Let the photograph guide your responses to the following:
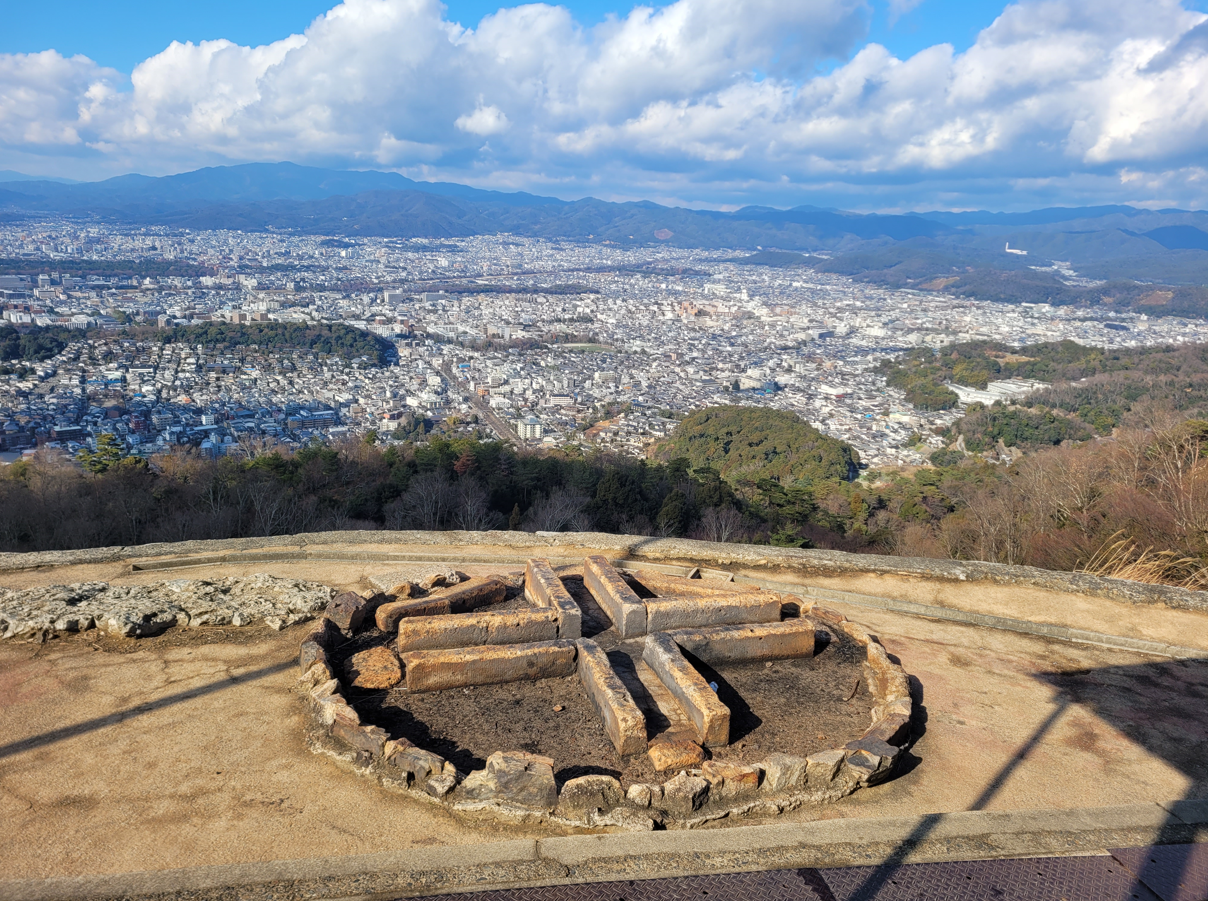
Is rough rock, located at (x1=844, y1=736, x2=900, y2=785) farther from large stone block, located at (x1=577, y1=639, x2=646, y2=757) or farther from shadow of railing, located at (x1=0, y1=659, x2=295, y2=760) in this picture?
shadow of railing, located at (x1=0, y1=659, x2=295, y2=760)

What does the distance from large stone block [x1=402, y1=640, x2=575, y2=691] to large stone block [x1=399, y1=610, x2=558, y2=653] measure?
0.14 metres

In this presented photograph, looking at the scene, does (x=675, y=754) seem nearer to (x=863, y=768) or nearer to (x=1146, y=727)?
(x=863, y=768)

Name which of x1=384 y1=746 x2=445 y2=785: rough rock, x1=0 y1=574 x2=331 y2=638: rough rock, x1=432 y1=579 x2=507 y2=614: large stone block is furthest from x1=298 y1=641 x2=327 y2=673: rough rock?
x1=384 y1=746 x2=445 y2=785: rough rock

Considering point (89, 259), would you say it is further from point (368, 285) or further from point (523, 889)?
point (523, 889)

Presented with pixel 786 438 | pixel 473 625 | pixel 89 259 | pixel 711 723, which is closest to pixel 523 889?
pixel 711 723

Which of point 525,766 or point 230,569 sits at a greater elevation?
point 525,766

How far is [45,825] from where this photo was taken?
3.55 metres

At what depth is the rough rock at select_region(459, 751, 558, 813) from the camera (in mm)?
3762

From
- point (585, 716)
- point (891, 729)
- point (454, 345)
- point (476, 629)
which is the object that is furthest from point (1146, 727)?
point (454, 345)

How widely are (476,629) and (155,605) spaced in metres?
2.72

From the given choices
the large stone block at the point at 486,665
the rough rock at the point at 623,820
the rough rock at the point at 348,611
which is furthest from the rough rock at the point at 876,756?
the rough rock at the point at 348,611

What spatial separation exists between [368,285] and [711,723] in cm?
8734

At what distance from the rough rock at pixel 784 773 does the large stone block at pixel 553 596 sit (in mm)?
1802

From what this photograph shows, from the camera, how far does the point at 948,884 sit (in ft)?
11.3
